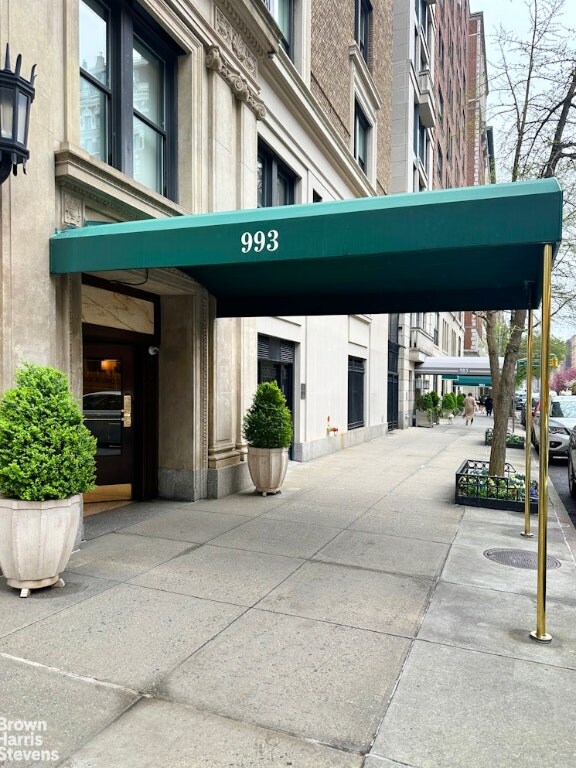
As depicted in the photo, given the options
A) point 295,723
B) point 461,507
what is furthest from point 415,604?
point 461,507

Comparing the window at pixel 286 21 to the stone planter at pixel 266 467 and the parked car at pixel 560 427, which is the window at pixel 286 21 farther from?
the parked car at pixel 560 427

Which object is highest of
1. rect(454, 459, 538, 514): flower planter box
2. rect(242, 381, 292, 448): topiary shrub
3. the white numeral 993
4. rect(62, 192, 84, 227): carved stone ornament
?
rect(62, 192, 84, 227): carved stone ornament

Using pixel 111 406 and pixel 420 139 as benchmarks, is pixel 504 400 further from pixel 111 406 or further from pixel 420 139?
pixel 420 139

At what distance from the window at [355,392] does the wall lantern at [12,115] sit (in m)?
14.7

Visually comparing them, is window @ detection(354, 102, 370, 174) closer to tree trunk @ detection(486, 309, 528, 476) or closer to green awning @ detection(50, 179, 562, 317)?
tree trunk @ detection(486, 309, 528, 476)

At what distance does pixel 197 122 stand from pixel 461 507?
7.17m

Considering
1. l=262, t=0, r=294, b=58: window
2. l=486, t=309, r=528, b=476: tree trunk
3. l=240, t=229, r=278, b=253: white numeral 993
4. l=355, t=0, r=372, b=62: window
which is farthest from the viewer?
l=355, t=0, r=372, b=62: window

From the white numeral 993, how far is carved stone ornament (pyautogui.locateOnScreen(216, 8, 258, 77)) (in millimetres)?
5747

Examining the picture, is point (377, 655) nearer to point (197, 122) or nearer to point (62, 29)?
point (62, 29)

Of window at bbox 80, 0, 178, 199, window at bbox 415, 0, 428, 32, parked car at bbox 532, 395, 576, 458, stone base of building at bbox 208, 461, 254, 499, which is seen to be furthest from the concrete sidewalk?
window at bbox 415, 0, 428, 32

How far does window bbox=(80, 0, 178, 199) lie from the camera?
7.04 metres

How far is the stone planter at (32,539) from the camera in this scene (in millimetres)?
4773

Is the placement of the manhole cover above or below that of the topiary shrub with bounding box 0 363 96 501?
below

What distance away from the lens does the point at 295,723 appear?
126 inches
